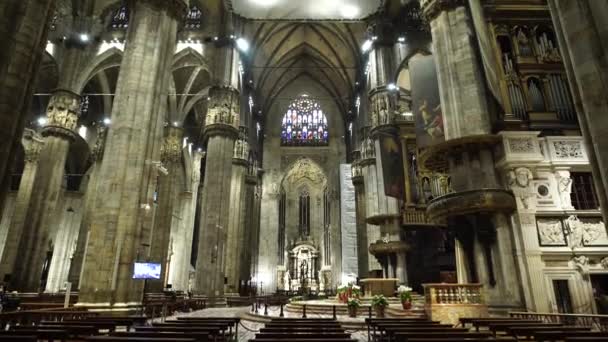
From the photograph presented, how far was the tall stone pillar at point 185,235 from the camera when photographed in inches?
1179

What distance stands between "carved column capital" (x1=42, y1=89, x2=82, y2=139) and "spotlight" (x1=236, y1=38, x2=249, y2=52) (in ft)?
32.4

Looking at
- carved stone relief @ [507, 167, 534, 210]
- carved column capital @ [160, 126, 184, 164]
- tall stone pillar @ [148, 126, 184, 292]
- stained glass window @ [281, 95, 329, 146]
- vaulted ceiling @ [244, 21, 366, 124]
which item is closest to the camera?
carved stone relief @ [507, 167, 534, 210]

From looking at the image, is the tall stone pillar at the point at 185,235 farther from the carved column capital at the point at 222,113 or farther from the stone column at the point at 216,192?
the carved column capital at the point at 222,113

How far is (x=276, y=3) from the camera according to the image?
1606 centimetres

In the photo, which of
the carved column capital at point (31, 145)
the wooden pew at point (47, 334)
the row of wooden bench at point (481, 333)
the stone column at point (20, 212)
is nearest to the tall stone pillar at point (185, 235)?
the carved column capital at point (31, 145)

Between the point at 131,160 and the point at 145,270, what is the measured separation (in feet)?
11.0

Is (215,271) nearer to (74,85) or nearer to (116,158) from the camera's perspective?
(116,158)

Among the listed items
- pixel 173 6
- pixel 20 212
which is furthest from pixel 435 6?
pixel 20 212

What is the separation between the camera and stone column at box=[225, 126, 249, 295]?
22188 millimetres

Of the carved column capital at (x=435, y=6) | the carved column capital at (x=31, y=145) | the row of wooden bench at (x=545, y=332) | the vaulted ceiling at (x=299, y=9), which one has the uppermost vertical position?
the vaulted ceiling at (x=299, y=9)

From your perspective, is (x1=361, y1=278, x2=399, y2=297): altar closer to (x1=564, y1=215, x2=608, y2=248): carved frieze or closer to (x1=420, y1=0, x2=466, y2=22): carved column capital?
(x1=564, y1=215, x2=608, y2=248): carved frieze

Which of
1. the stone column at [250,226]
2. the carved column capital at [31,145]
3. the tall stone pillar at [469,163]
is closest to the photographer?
the tall stone pillar at [469,163]

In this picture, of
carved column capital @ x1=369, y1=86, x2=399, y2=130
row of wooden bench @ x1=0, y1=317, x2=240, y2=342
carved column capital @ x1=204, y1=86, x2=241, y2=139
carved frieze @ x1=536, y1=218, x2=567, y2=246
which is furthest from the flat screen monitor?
carved column capital @ x1=369, y1=86, x2=399, y2=130

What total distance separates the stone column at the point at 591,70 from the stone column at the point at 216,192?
55.2ft
